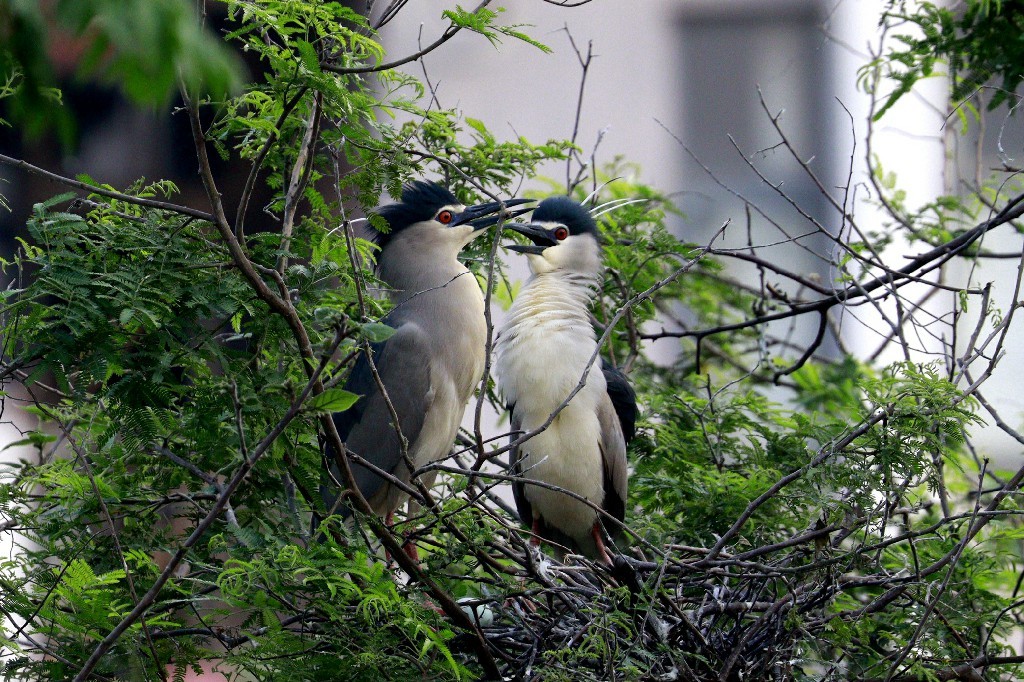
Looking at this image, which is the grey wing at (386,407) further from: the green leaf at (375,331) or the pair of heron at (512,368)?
the green leaf at (375,331)

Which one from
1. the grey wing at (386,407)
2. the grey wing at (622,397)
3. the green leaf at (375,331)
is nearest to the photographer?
the green leaf at (375,331)

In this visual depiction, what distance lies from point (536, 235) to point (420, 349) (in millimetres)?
532

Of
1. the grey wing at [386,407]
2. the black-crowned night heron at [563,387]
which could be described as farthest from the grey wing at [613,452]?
the grey wing at [386,407]

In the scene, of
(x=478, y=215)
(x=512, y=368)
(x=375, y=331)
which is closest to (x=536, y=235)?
(x=478, y=215)

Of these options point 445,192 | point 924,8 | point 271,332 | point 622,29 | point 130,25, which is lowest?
point 130,25

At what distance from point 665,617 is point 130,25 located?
5.72ft

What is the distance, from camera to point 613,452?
2914mm

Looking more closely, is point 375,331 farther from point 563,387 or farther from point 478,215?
point 478,215

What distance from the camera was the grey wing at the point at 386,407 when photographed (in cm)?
283

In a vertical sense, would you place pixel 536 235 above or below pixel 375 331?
above

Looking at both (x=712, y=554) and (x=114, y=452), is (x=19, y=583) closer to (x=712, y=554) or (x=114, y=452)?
(x=114, y=452)

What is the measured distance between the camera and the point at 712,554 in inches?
82.0

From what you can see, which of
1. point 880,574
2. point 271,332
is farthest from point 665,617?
point 271,332

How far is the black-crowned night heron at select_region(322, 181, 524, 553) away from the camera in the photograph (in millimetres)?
2840
